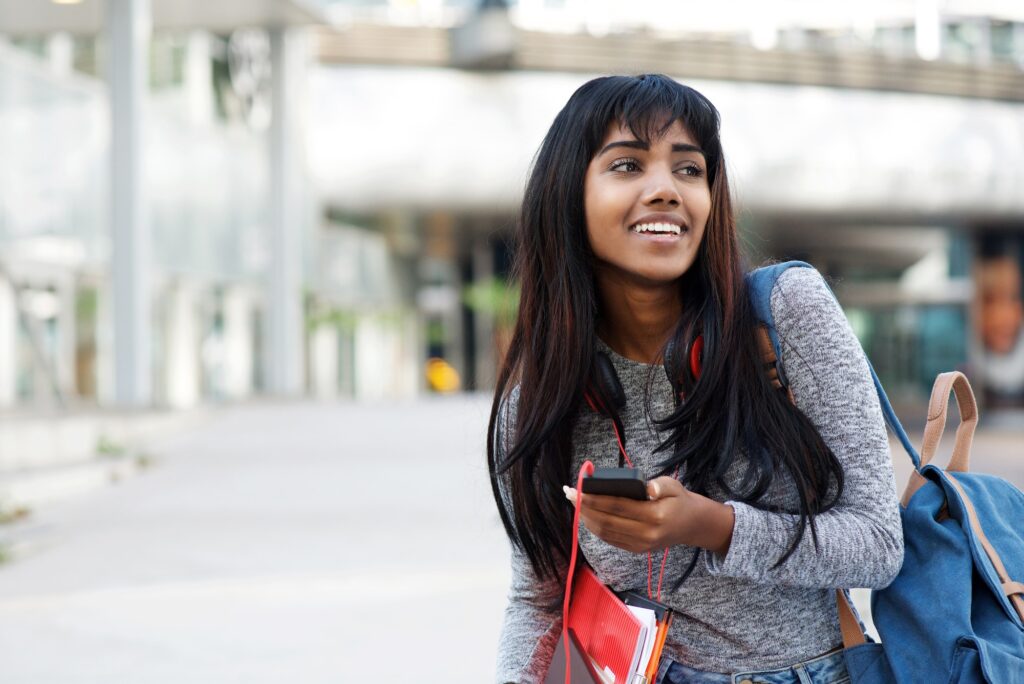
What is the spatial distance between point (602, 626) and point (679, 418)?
1.06 feet

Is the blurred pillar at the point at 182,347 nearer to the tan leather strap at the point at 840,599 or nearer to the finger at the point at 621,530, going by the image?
the tan leather strap at the point at 840,599

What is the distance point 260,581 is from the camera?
18.7 ft

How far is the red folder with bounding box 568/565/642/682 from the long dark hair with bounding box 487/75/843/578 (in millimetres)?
96

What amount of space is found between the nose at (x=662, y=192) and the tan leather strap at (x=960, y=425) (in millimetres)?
486

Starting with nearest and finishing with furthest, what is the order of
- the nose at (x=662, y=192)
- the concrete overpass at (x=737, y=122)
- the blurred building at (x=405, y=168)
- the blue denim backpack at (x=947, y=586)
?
the blue denim backpack at (x=947, y=586), the nose at (x=662, y=192), the blurred building at (x=405, y=168), the concrete overpass at (x=737, y=122)

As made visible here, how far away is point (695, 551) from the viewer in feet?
5.89

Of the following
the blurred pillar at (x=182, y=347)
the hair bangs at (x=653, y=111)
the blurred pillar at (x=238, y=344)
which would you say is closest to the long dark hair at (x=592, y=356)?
the hair bangs at (x=653, y=111)

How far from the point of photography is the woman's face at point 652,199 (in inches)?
71.9

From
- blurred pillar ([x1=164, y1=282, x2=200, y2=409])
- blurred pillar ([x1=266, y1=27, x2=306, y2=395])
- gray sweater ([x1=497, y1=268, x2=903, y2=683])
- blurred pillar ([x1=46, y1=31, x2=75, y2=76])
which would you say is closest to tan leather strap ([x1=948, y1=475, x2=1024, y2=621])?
gray sweater ([x1=497, y1=268, x2=903, y2=683])

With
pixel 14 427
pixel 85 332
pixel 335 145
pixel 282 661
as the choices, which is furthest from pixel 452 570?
pixel 335 145

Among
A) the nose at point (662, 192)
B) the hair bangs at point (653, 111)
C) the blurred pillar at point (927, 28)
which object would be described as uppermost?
the blurred pillar at point (927, 28)

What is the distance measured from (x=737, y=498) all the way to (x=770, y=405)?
0.47 feet

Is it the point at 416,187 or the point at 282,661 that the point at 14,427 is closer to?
the point at 282,661

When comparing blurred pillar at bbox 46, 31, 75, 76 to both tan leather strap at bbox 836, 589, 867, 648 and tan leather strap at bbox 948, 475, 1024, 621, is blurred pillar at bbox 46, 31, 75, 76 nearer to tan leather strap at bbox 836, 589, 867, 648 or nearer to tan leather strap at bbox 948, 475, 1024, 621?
tan leather strap at bbox 836, 589, 867, 648
